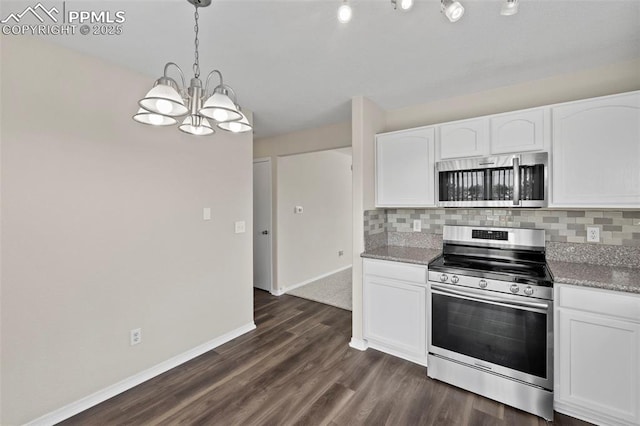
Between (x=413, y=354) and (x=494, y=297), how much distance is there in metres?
0.90

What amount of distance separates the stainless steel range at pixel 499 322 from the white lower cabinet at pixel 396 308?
0.11m

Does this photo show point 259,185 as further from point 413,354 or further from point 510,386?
point 510,386

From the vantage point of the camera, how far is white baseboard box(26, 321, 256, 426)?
75.0 inches

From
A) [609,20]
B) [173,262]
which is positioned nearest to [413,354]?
[173,262]

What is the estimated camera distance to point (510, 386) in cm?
204

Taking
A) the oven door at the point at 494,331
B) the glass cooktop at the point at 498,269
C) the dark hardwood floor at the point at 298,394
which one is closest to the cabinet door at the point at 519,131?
the glass cooktop at the point at 498,269

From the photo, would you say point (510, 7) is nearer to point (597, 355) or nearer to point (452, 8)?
point (452, 8)

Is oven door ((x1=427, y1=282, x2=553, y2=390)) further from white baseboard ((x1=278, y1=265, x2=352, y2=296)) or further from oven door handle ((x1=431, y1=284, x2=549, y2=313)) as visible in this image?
white baseboard ((x1=278, y1=265, x2=352, y2=296))

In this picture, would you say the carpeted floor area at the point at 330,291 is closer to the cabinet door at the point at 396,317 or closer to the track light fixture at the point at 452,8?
the cabinet door at the point at 396,317

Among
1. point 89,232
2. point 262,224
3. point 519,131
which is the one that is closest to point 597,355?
point 519,131

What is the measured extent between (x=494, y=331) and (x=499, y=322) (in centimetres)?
8

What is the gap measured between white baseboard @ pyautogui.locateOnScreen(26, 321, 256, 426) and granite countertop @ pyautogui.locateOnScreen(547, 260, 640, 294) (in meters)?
2.96

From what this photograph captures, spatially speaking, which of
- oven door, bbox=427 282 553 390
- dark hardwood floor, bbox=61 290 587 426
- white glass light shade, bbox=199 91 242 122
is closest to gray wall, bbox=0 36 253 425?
dark hardwood floor, bbox=61 290 587 426

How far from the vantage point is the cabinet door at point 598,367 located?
1736mm
